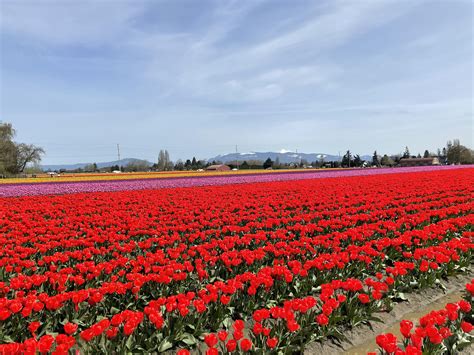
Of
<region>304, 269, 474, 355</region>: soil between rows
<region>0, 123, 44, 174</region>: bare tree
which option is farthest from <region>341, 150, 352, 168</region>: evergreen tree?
<region>304, 269, 474, 355</region>: soil between rows

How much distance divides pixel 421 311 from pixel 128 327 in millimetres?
4388

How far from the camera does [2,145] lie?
46.9 m

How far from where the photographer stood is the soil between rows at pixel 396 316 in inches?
159

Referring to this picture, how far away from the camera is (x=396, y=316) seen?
4871 millimetres

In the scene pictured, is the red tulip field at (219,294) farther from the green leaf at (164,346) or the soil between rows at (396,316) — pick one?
the soil between rows at (396,316)

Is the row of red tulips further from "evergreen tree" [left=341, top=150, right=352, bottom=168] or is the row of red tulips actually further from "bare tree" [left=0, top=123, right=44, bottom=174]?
"evergreen tree" [left=341, top=150, right=352, bottom=168]

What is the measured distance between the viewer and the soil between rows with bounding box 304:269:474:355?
4047 mm

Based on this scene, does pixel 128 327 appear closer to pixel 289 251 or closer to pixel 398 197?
pixel 289 251

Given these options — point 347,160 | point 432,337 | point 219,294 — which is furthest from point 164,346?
point 347,160

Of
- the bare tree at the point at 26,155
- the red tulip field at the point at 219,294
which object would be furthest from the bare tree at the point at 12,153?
the red tulip field at the point at 219,294

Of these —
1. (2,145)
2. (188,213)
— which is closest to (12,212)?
(188,213)

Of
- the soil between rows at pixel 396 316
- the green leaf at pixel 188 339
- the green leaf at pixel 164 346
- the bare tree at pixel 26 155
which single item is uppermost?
the bare tree at pixel 26 155

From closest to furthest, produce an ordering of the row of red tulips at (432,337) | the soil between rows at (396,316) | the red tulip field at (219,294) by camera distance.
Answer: the row of red tulips at (432,337)
the red tulip field at (219,294)
the soil between rows at (396,316)

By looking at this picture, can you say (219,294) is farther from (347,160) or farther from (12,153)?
(347,160)
